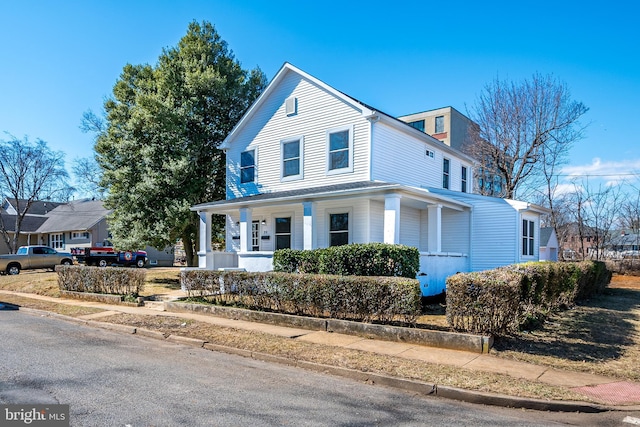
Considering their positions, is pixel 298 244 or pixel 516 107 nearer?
pixel 298 244

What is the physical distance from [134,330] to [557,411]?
29.3 ft

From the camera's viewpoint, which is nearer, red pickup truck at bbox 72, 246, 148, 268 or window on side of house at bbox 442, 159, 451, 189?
window on side of house at bbox 442, 159, 451, 189

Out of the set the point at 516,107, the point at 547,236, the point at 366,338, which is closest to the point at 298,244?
the point at 366,338

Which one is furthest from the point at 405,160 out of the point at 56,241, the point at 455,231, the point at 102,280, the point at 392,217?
the point at 56,241

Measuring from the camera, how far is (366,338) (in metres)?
9.03

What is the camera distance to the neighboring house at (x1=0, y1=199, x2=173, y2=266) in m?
40.8

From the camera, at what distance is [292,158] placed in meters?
18.4

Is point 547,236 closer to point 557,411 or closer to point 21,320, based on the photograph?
point 557,411

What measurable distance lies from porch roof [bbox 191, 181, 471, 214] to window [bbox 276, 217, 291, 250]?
129 centimetres

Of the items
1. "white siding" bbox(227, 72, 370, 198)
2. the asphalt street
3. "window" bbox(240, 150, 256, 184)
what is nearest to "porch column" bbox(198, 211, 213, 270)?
"white siding" bbox(227, 72, 370, 198)

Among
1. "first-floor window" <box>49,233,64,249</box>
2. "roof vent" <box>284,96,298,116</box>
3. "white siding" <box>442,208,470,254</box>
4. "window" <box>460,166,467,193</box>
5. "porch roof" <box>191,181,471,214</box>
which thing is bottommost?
"first-floor window" <box>49,233,64,249</box>

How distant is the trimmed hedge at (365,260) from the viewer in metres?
11.9

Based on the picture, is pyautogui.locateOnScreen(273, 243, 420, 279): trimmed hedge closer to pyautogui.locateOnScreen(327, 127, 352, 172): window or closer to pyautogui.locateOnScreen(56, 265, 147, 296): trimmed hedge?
pyautogui.locateOnScreen(327, 127, 352, 172): window

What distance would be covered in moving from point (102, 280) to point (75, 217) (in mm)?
33037
